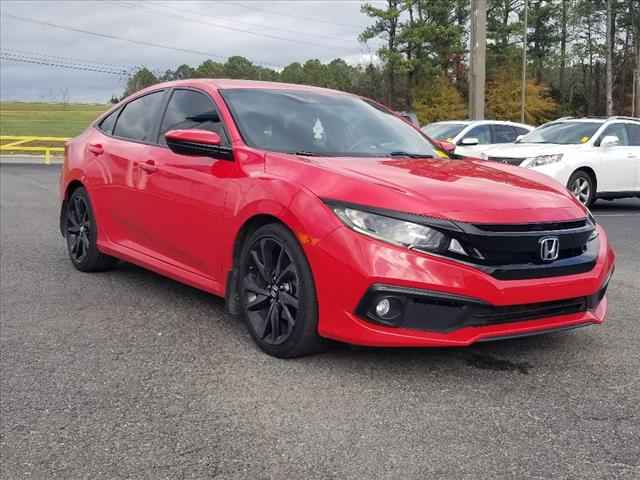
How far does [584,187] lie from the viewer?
40.8 ft

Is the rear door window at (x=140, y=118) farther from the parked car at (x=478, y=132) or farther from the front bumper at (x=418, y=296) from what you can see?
the parked car at (x=478, y=132)

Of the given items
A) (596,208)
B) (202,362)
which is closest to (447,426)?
(202,362)

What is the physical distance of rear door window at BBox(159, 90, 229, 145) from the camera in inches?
190

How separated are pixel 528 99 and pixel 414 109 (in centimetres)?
863

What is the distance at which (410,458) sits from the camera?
285 cm

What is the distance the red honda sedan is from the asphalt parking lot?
0.26 metres

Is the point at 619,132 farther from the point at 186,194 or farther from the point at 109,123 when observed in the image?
the point at 186,194

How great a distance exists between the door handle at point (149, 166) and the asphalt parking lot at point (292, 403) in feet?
3.13

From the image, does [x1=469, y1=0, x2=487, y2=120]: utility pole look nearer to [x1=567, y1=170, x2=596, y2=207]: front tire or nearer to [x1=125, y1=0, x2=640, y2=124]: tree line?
[x1=567, y1=170, x2=596, y2=207]: front tire

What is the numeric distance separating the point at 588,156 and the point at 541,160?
2.90 ft

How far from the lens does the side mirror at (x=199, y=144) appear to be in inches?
173

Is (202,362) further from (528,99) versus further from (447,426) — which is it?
(528,99)

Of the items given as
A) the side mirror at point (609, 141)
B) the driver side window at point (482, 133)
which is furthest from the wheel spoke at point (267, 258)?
the driver side window at point (482, 133)

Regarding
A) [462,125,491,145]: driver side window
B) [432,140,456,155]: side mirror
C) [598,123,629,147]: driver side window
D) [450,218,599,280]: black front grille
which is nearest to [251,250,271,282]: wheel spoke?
[450,218,599,280]: black front grille
